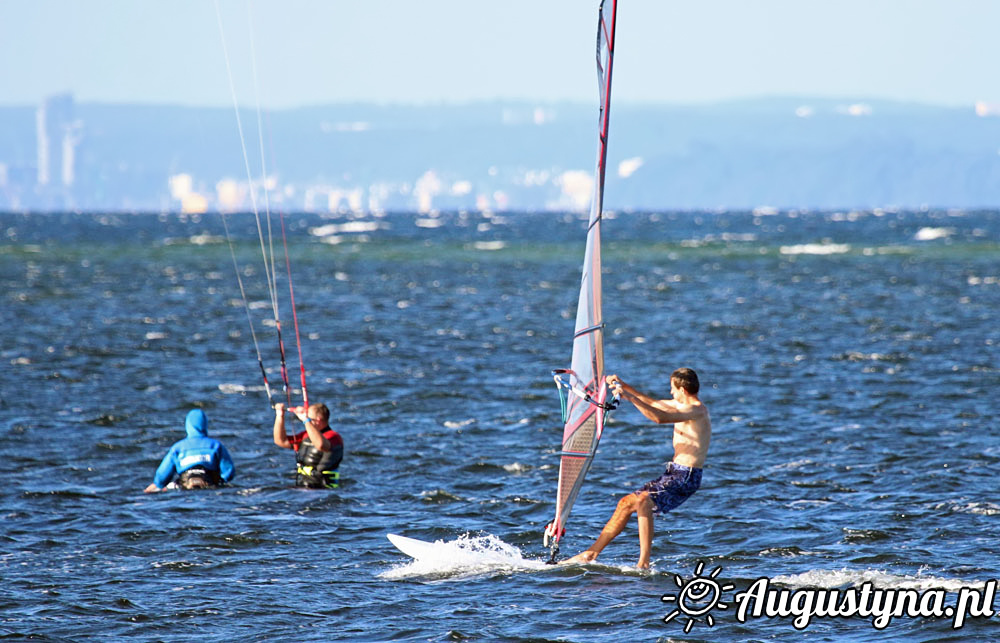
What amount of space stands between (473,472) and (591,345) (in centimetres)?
635

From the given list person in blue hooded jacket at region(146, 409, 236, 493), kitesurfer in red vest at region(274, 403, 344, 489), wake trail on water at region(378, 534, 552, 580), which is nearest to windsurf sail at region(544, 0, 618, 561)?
wake trail on water at region(378, 534, 552, 580)

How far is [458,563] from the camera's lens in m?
12.3

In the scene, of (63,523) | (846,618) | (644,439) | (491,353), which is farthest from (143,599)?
(491,353)

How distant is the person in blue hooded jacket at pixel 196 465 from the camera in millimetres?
Result: 15555

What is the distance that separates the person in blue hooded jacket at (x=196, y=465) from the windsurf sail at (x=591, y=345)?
5.59 metres

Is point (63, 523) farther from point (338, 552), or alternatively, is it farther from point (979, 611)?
point (979, 611)

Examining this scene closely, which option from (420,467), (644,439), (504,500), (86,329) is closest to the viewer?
(504,500)

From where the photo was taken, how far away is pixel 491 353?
94.5 feet

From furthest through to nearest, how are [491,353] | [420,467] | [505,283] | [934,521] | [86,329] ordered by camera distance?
[505,283] < [86,329] < [491,353] < [420,467] < [934,521]

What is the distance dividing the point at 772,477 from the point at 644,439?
10.6ft

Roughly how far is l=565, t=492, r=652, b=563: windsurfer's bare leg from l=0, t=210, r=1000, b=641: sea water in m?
0.15

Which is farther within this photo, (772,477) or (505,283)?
(505,283)

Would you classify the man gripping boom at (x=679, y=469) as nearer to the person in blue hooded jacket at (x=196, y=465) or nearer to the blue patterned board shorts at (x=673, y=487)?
the blue patterned board shorts at (x=673, y=487)

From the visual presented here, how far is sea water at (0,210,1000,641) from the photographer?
11.1 m
